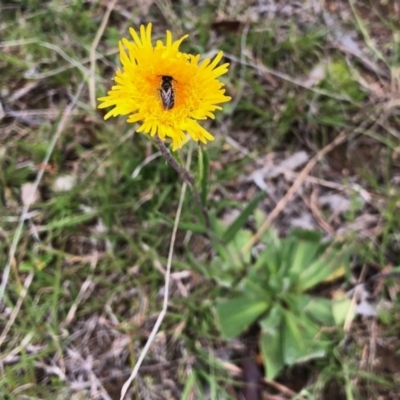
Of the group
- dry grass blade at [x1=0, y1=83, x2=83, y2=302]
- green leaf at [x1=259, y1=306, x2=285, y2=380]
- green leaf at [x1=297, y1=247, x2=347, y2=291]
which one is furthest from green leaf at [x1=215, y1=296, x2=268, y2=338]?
dry grass blade at [x1=0, y1=83, x2=83, y2=302]

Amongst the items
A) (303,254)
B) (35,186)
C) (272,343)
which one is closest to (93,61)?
(35,186)

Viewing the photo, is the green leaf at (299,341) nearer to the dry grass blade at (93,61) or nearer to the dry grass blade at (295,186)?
the dry grass blade at (295,186)

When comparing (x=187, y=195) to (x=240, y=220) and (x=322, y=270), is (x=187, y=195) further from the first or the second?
(x=322, y=270)

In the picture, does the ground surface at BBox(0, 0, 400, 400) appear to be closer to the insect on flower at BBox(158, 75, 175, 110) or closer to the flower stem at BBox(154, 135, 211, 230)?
the flower stem at BBox(154, 135, 211, 230)

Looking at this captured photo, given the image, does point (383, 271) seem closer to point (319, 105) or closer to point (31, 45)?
point (319, 105)

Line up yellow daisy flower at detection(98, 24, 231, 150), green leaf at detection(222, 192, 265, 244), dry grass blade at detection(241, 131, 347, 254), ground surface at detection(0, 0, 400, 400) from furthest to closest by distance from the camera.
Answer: dry grass blade at detection(241, 131, 347, 254) < ground surface at detection(0, 0, 400, 400) < green leaf at detection(222, 192, 265, 244) < yellow daisy flower at detection(98, 24, 231, 150)

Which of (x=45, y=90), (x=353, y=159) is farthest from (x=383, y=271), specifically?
(x=45, y=90)
